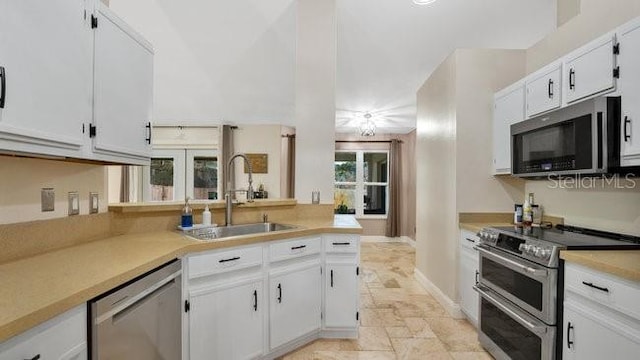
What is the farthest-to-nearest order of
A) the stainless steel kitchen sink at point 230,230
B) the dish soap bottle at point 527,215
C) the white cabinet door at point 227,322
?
the dish soap bottle at point 527,215
the stainless steel kitchen sink at point 230,230
the white cabinet door at point 227,322

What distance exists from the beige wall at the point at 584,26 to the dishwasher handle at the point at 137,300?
3.11 metres

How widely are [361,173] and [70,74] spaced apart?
620 centimetres

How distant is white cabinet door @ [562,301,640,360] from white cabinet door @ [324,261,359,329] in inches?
51.1

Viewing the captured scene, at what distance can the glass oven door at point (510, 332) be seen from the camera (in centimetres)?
170

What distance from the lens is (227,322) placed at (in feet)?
6.00

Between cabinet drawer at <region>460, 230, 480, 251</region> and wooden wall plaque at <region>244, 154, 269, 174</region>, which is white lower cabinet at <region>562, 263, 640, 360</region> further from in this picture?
wooden wall plaque at <region>244, 154, 269, 174</region>

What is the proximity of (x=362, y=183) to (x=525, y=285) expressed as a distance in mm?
5291

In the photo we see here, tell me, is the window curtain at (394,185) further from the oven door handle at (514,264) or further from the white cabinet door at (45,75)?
the white cabinet door at (45,75)

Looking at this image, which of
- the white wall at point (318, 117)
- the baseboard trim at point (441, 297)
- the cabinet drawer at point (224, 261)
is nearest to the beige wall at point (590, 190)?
the baseboard trim at point (441, 297)

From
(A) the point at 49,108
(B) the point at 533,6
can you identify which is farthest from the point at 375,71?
(A) the point at 49,108

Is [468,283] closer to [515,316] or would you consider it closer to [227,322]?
[515,316]

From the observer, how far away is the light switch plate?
1.72 metres

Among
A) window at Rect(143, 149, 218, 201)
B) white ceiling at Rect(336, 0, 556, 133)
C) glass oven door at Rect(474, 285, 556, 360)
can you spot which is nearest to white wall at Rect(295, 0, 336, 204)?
white ceiling at Rect(336, 0, 556, 133)

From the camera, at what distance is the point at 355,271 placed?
2377 millimetres
